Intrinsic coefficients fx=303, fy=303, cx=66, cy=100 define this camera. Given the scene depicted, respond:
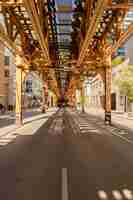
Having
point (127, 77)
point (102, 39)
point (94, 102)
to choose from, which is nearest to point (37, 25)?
point (102, 39)

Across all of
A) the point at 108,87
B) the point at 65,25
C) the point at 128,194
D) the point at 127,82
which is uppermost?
the point at 65,25

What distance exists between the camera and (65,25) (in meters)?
21.4

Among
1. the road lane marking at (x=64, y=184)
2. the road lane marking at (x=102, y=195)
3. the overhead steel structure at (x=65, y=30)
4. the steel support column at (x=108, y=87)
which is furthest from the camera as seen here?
the steel support column at (x=108, y=87)

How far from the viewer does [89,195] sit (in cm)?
638

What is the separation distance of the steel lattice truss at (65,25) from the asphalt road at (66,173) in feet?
17.3

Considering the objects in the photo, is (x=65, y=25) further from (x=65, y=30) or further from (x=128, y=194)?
(x=128, y=194)

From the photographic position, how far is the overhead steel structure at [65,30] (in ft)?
42.1

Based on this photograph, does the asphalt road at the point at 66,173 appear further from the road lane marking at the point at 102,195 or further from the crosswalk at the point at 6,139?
the crosswalk at the point at 6,139

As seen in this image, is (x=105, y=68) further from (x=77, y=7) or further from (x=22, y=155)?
(x=22, y=155)

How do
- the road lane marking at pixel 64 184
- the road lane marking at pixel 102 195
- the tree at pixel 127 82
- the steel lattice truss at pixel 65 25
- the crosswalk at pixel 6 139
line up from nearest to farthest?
1. the road lane marking at pixel 102 195
2. the road lane marking at pixel 64 184
3. the steel lattice truss at pixel 65 25
4. the crosswalk at pixel 6 139
5. the tree at pixel 127 82

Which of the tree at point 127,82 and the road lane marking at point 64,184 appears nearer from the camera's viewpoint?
the road lane marking at point 64,184

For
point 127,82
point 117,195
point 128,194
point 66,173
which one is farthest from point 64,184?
point 127,82

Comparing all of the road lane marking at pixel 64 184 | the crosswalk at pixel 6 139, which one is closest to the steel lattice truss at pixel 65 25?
the crosswalk at pixel 6 139

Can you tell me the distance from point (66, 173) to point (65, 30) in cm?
1624
